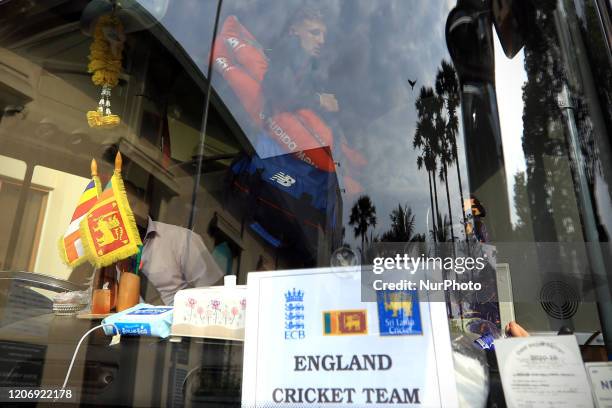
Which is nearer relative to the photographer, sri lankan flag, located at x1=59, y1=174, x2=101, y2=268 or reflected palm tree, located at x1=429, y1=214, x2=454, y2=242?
reflected palm tree, located at x1=429, y1=214, x2=454, y2=242

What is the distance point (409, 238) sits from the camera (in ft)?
3.05

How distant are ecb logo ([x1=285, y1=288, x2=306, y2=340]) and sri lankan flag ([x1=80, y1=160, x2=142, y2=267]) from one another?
0.70 meters

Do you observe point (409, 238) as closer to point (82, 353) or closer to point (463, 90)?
point (463, 90)

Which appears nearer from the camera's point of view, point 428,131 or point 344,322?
point 344,322

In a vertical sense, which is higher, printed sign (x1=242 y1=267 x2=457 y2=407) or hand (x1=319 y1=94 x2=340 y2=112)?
hand (x1=319 y1=94 x2=340 y2=112)

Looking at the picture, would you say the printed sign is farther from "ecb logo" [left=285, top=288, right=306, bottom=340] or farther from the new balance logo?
the new balance logo

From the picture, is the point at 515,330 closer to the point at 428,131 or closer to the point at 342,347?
the point at 342,347

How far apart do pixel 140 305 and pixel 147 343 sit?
18 centimetres

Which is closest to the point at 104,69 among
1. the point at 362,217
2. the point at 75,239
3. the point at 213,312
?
the point at 75,239

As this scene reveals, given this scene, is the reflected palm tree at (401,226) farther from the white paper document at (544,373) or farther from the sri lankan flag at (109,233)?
the sri lankan flag at (109,233)

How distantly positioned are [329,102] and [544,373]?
2.42ft

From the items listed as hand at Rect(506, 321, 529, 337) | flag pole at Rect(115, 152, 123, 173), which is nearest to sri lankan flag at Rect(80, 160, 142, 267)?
flag pole at Rect(115, 152, 123, 173)

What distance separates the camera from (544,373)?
79 centimetres

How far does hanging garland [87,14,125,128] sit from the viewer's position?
1797 mm
